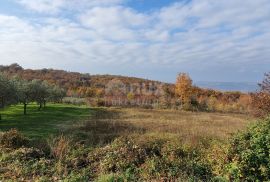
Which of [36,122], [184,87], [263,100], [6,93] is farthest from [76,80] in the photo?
[263,100]

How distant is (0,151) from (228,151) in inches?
321

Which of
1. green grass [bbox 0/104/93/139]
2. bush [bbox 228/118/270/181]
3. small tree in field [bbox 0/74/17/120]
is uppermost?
small tree in field [bbox 0/74/17/120]

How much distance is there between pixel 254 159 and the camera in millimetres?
8086

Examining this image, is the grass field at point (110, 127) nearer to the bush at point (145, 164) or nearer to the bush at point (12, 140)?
the bush at point (145, 164)

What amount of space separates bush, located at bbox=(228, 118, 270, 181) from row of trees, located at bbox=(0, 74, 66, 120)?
24444mm

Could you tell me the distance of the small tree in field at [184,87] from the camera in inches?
2697

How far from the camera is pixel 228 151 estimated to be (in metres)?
9.23

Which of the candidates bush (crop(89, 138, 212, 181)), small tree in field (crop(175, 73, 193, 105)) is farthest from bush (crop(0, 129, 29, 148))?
small tree in field (crop(175, 73, 193, 105))

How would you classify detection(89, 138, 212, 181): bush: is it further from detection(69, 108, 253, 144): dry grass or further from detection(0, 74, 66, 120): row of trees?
detection(0, 74, 66, 120): row of trees

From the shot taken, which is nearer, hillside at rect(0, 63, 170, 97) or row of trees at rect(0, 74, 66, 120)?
row of trees at rect(0, 74, 66, 120)

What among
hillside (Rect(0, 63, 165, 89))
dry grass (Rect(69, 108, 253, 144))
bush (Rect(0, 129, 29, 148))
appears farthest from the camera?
hillside (Rect(0, 63, 165, 89))

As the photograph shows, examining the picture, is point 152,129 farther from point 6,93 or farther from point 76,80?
point 76,80

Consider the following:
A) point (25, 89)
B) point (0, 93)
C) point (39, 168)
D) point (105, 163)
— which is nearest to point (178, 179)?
point (105, 163)

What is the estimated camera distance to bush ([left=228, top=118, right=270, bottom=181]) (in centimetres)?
797
